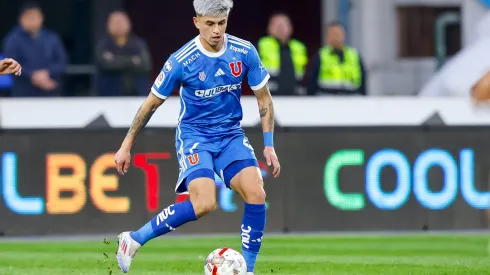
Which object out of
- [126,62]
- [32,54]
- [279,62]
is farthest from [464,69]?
[32,54]

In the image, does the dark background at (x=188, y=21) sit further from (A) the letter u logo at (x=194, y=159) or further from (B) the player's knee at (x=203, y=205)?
(B) the player's knee at (x=203, y=205)

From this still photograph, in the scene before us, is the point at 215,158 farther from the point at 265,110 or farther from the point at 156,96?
the point at 156,96

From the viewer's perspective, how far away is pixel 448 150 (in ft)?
48.1

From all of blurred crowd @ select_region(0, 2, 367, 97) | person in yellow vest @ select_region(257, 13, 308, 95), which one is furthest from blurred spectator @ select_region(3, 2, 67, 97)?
person in yellow vest @ select_region(257, 13, 308, 95)

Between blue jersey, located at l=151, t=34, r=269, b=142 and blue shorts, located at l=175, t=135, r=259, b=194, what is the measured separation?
57 mm

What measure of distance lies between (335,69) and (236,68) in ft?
22.3

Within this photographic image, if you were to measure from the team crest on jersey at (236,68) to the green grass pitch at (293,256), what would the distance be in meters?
1.67

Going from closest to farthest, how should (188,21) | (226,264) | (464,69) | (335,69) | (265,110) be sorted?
(226,264)
(265,110)
(335,69)
(464,69)
(188,21)

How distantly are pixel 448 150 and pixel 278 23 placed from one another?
269 centimetres

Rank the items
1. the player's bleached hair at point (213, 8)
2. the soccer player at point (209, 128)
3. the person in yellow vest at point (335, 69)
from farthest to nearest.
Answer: the person in yellow vest at point (335, 69) → the soccer player at point (209, 128) → the player's bleached hair at point (213, 8)

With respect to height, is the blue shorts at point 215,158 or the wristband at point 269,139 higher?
the wristband at point 269,139

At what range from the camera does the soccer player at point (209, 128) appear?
29.7 ft

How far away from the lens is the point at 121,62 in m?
15.7

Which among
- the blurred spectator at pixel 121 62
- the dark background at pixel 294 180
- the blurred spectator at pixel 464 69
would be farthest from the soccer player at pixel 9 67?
the blurred spectator at pixel 464 69
